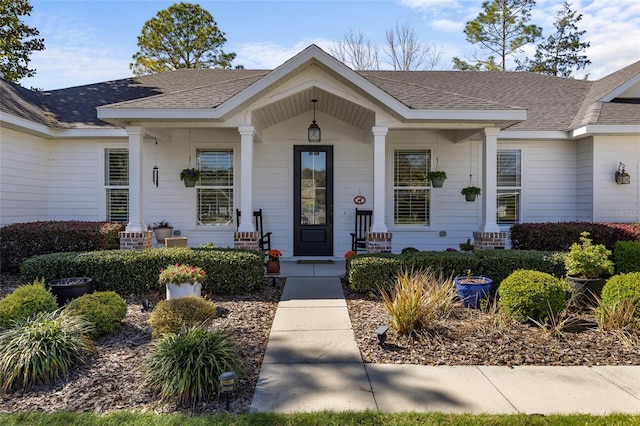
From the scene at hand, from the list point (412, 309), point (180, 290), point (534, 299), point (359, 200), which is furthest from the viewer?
point (359, 200)

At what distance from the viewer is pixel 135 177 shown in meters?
7.50

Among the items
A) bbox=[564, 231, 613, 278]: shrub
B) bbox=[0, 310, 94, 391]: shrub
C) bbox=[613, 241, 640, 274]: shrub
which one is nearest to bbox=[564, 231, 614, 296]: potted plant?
bbox=[564, 231, 613, 278]: shrub

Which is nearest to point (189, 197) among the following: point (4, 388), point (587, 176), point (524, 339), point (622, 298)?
point (4, 388)

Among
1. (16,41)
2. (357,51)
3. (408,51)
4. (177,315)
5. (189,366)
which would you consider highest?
(357,51)

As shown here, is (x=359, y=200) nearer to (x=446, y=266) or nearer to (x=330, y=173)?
(x=330, y=173)

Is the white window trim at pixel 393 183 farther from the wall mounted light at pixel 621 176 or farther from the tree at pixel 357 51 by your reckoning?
the tree at pixel 357 51

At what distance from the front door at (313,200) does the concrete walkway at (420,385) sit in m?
4.87

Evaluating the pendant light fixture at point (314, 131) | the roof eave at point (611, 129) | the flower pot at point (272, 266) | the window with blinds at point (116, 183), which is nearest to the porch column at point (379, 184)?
the pendant light fixture at point (314, 131)

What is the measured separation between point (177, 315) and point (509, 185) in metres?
7.89

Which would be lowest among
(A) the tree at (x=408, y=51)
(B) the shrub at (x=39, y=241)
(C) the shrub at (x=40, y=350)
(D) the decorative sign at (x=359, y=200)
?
(C) the shrub at (x=40, y=350)

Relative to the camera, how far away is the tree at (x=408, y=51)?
22172 millimetres

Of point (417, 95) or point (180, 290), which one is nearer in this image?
point (180, 290)

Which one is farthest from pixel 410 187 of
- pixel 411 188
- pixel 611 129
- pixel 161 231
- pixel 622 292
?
pixel 161 231

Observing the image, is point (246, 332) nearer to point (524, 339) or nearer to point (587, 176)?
point (524, 339)
